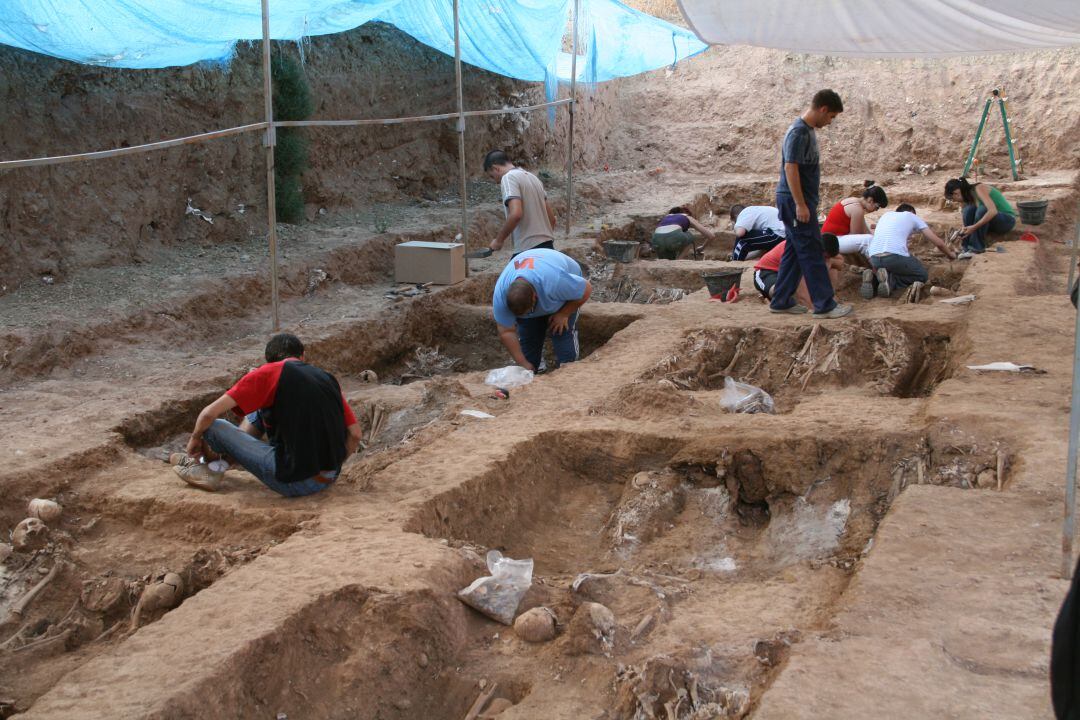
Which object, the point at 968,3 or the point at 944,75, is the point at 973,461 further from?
the point at 944,75

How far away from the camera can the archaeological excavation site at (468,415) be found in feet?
11.0

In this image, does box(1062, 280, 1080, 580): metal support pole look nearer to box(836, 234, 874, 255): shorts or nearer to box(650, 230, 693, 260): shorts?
box(836, 234, 874, 255): shorts

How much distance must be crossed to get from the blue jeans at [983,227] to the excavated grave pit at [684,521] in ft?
19.4

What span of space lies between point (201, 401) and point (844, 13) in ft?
15.0

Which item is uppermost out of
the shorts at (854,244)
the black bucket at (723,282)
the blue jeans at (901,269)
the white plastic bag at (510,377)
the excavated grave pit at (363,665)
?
the shorts at (854,244)

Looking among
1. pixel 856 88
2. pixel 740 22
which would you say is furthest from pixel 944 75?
pixel 740 22

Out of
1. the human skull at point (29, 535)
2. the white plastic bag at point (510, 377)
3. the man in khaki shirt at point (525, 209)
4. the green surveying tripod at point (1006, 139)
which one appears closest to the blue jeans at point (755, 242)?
the man in khaki shirt at point (525, 209)

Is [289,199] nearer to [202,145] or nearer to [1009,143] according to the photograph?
[202,145]

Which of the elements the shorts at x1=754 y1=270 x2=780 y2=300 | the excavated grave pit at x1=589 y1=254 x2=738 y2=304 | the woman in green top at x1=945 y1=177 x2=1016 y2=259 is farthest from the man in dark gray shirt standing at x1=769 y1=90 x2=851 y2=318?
the woman in green top at x1=945 y1=177 x2=1016 y2=259

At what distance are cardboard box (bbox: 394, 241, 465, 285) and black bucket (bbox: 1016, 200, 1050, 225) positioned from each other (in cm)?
650

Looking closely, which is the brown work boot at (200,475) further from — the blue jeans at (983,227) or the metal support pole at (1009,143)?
the metal support pole at (1009,143)

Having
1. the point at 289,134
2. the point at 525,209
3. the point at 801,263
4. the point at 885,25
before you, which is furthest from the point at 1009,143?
the point at 289,134

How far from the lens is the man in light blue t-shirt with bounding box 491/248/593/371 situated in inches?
259

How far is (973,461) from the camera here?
4.79 meters
